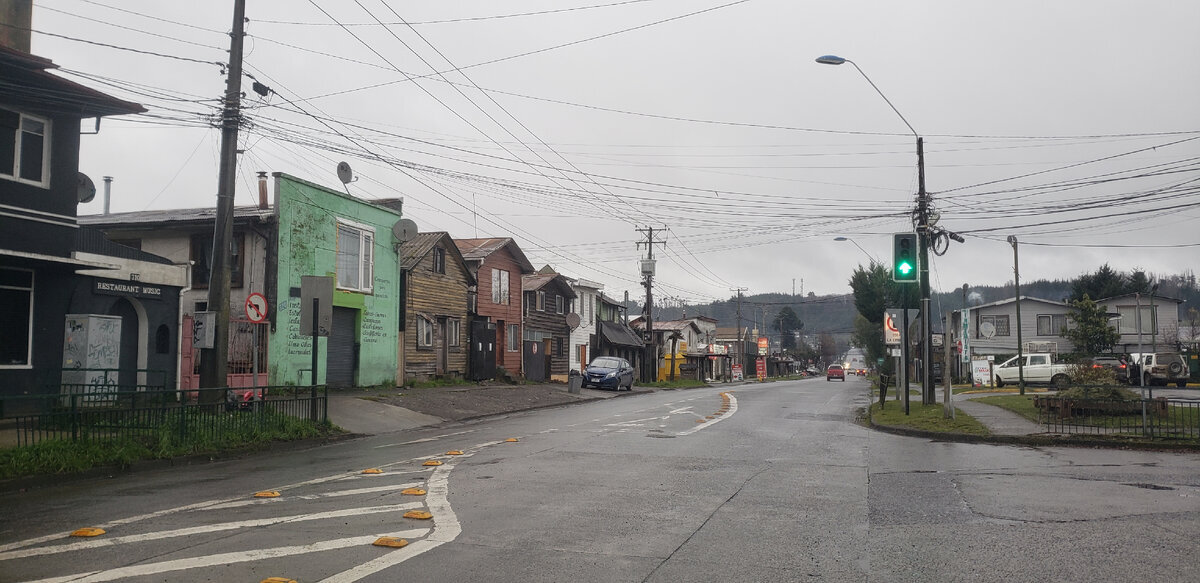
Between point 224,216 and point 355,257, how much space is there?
40.0ft

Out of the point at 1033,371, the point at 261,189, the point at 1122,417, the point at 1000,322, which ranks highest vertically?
the point at 261,189

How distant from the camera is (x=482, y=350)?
1442 inches

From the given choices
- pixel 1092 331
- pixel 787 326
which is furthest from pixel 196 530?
pixel 787 326

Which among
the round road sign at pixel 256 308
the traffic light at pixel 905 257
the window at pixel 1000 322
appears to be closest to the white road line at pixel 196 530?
the round road sign at pixel 256 308

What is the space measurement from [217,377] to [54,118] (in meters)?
7.17

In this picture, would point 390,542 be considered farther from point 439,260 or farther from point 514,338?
point 514,338

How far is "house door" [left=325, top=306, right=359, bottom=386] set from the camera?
27281 mm

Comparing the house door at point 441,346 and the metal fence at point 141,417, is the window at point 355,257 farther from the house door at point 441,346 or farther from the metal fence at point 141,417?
the metal fence at point 141,417

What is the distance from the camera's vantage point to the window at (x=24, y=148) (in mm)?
17266

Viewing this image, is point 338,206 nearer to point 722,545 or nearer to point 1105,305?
point 722,545

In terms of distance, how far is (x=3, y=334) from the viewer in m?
17.2

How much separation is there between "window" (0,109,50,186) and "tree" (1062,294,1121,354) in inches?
1991

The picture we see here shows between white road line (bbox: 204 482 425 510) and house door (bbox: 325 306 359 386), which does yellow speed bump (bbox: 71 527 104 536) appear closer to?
white road line (bbox: 204 482 425 510)

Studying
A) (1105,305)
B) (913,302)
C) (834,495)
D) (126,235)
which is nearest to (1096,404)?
(834,495)
